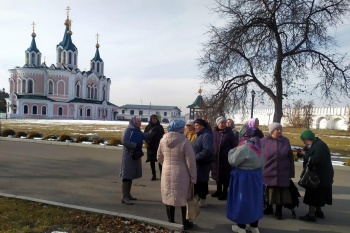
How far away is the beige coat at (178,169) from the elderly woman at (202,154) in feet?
2.96

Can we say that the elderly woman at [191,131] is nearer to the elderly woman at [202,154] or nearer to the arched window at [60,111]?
the elderly woman at [202,154]

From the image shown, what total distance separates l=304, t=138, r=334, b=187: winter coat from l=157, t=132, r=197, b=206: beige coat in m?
2.18

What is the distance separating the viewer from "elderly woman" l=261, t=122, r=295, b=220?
4.37 metres

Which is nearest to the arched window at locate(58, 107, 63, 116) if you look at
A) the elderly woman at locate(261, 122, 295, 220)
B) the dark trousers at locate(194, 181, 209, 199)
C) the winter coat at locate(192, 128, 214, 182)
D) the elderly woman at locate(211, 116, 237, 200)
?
the elderly woman at locate(211, 116, 237, 200)

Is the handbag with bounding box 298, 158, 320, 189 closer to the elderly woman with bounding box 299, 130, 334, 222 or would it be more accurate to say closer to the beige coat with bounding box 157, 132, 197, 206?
the elderly woman with bounding box 299, 130, 334, 222

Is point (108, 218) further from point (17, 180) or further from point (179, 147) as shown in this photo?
point (17, 180)

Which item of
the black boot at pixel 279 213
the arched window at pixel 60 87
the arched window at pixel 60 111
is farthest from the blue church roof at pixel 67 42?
the black boot at pixel 279 213

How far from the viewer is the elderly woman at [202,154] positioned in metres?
4.57

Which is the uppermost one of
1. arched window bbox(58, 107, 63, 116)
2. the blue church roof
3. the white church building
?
the blue church roof

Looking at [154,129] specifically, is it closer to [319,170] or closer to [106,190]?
[106,190]

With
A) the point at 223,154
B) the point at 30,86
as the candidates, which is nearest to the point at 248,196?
the point at 223,154

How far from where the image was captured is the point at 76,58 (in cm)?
Answer: 7081

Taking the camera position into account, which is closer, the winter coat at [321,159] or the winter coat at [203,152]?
the winter coat at [321,159]

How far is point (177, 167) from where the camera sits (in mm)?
3705
